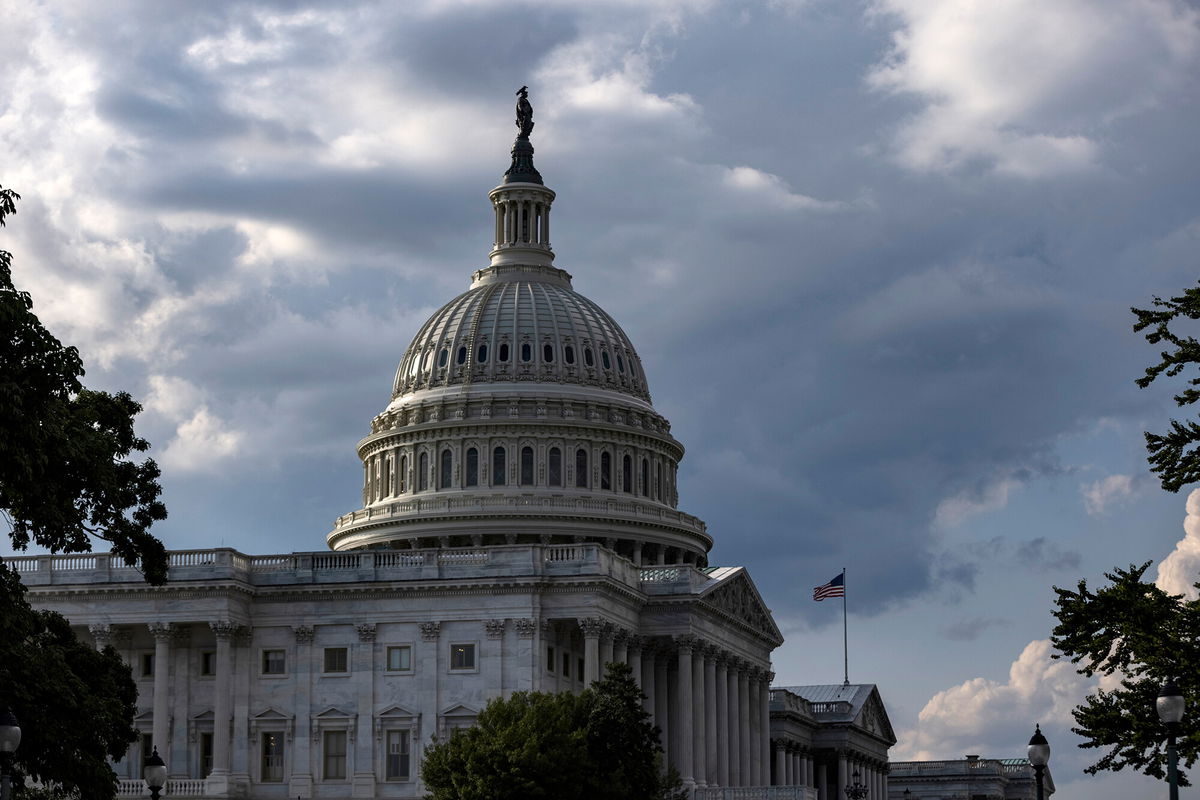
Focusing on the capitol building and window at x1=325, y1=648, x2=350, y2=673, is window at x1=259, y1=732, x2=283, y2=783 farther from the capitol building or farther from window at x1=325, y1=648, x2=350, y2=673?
window at x1=325, y1=648, x2=350, y2=673

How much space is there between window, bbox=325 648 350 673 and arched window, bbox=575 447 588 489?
144 ft

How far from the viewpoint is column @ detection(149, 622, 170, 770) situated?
121062mm

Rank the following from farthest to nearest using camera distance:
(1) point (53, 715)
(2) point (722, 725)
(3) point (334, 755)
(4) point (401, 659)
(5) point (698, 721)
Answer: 1. (2) point (722, 725)
2. (5) point (698, 721)
3. (4) point (401, 659)
4. (3) point (334, 755)
5. (1) point (53, 715)

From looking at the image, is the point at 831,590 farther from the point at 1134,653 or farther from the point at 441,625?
the point at 1134,653

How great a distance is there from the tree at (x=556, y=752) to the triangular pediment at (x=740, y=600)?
102ft

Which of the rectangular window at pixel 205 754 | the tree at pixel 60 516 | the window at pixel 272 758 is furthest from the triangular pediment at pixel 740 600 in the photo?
the tree at pixel 60 516

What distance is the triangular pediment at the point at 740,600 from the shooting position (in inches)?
5433

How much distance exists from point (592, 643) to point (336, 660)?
13.7 meters

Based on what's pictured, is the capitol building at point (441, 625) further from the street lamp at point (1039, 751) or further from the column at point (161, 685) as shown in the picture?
the street lamp at point (1039, 751)

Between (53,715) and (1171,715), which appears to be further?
(53,715)

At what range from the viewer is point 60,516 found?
62.5m

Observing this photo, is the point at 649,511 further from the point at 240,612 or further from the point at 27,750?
the point at 27,750

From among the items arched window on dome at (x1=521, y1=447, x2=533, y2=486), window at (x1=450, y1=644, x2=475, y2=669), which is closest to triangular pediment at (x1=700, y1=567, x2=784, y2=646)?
window at (x1=450, y1=644, x2=475, y2=669)

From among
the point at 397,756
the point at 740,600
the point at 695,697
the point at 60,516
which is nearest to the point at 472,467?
the point at 740,600
